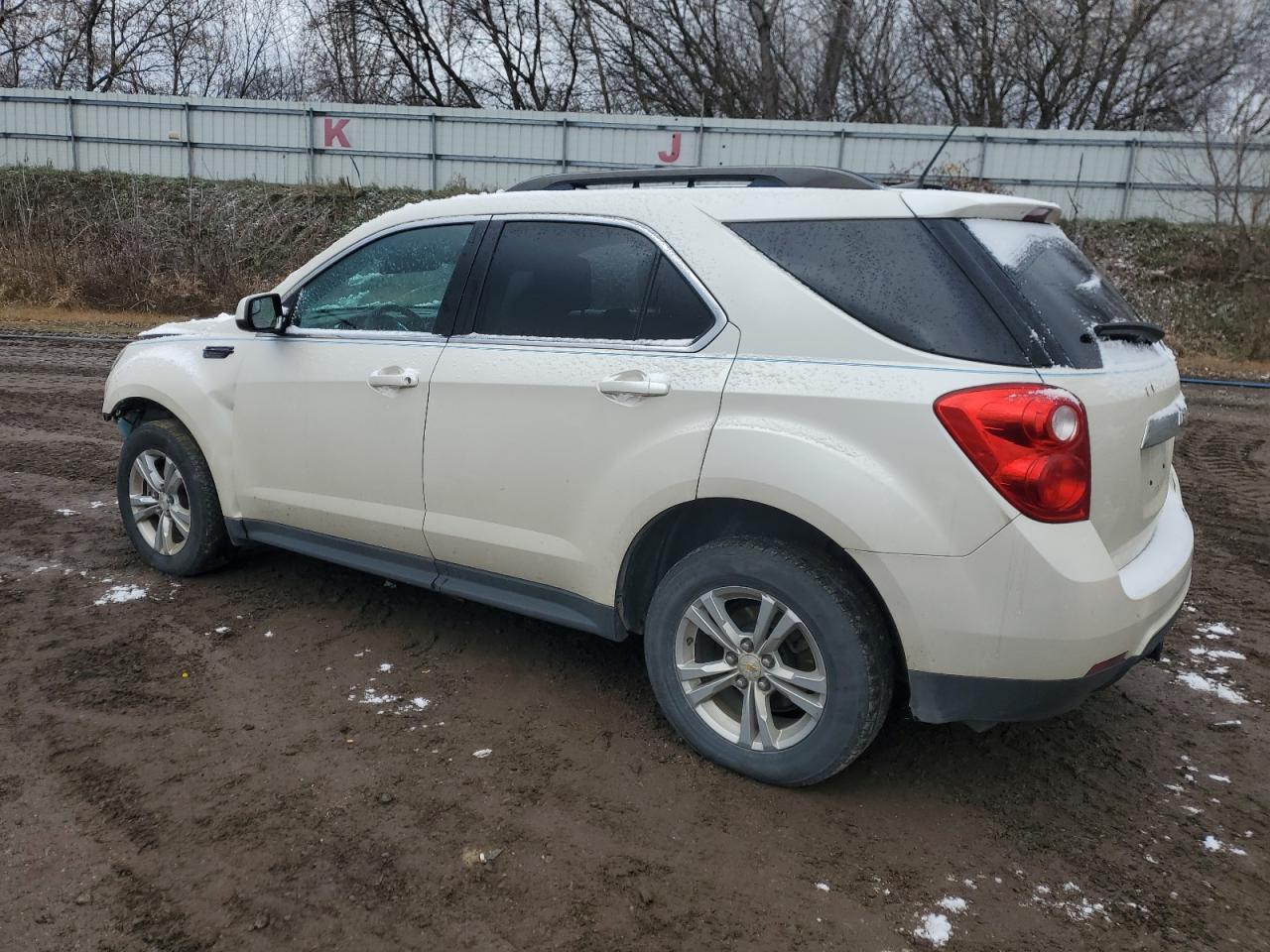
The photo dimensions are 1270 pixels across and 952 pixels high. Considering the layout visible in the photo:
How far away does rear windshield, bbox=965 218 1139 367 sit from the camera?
2.76 metres

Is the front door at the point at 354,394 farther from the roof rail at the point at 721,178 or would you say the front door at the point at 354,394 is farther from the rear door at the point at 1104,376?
the rear door at the point at 1104,376

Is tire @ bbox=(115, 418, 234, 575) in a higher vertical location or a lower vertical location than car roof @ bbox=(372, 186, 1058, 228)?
lower

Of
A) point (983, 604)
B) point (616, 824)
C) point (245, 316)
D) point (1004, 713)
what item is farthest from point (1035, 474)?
point (245, 316)

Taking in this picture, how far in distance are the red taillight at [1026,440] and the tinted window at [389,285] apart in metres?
2.07

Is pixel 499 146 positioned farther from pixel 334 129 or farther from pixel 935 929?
pixel 935 929

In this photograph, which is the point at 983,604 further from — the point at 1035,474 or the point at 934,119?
the point at 934,119

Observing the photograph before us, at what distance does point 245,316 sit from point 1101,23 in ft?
89.3

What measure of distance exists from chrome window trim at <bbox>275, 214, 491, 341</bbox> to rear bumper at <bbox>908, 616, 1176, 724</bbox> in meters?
2.13

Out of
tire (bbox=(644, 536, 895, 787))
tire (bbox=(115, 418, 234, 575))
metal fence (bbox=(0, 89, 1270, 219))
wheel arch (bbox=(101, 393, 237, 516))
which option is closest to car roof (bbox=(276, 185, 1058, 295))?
tire (bbox=(644, 536, 895, 787))

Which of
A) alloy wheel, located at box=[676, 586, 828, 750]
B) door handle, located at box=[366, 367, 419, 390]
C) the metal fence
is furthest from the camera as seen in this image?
the metal fence

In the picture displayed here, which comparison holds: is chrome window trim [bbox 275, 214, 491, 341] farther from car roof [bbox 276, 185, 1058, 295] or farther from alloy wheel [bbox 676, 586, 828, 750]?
alloy wheel [bbox 676, 586, 828, 750]

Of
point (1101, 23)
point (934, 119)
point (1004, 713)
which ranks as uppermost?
point (1101, 23)

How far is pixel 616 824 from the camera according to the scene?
2.88m

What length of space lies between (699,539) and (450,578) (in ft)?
3.48
